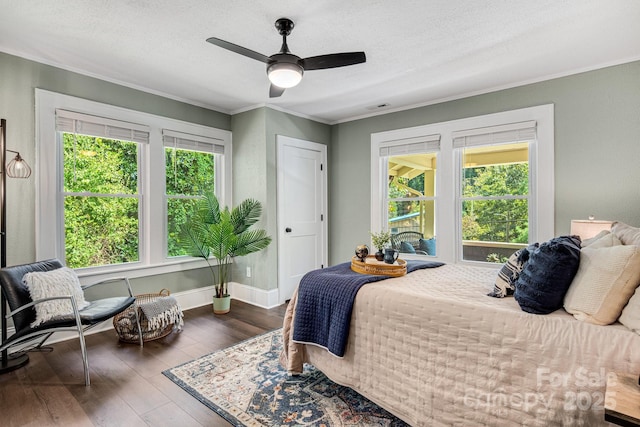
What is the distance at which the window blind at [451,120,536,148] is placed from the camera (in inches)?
138

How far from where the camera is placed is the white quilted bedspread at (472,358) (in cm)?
135

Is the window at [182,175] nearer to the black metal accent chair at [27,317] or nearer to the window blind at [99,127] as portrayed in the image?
the window blind at [99,127]

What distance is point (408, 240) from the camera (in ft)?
14.6

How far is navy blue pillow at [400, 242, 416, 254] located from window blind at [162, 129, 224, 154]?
2666mm

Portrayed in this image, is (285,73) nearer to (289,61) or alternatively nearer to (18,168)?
(289,61)

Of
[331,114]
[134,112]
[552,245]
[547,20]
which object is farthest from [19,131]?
[547,20]

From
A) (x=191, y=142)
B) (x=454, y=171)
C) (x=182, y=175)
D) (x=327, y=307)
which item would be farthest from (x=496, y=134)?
(x=182, y=175)

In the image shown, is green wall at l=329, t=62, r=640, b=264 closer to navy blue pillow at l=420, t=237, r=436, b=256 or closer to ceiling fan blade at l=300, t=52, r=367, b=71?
navy blue pillow at l=420, t=237, r=436, b=256

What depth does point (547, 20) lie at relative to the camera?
93.0 inches

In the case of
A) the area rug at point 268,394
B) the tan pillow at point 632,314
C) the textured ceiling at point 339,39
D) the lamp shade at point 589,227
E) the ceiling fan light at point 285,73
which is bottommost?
the area rug at point 268,394

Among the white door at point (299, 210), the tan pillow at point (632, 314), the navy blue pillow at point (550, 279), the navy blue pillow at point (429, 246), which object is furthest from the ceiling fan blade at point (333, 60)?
the navy blue pillow at point (429, 246)

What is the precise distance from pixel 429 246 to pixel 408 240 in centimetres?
29

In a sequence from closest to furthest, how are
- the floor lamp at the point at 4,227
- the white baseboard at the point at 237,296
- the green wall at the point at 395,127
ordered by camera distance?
the floor lamp at the point at 4,227 < the green wall at the point at 395,127 < the white baseboard at the point at 237,296

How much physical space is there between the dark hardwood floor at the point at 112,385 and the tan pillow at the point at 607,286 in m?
1.88
